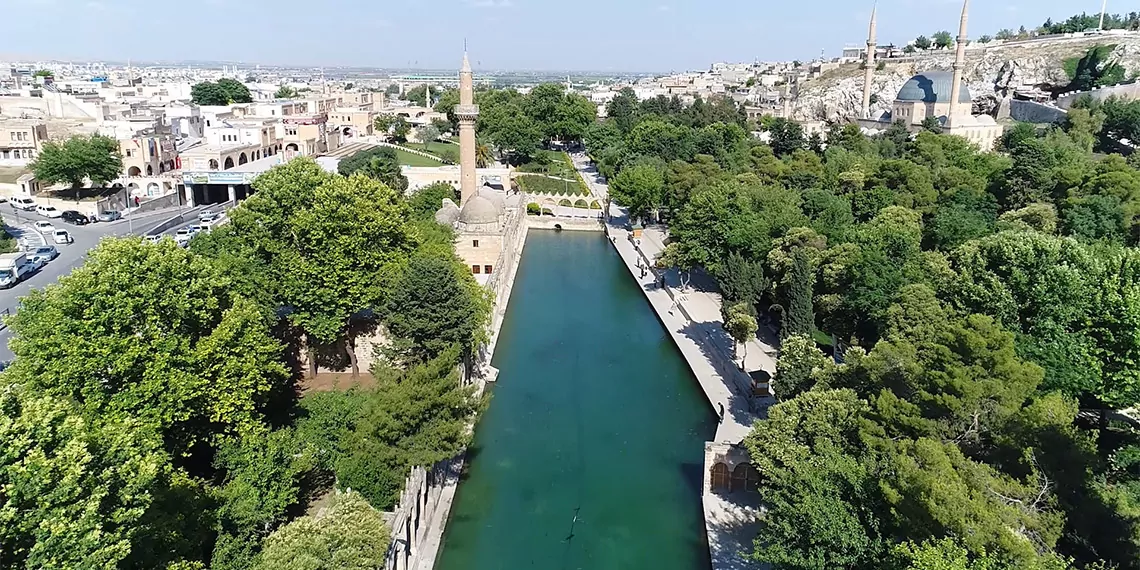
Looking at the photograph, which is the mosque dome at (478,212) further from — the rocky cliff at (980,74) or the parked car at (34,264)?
the rocky cliff at (980,74)

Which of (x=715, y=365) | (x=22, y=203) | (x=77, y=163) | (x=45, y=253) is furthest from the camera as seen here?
(x=22, y=203)

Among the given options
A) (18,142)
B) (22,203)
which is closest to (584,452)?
(22,203)

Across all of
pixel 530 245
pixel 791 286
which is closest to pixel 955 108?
pixel 530 245

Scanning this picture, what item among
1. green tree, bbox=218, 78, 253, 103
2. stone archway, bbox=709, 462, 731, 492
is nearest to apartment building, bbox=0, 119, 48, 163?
green tree, bbox=218, 78, 253, 103

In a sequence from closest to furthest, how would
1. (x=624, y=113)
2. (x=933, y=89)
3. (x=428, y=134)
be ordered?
(x=933, y=89)
(x=428, y=134)
(x=624, y=113)

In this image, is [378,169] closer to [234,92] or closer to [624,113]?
[624,113]

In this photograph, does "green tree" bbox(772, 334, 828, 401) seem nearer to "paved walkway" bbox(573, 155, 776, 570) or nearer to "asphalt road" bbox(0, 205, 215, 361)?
"paved walkway" bbox(573, 155, 776, 570)
